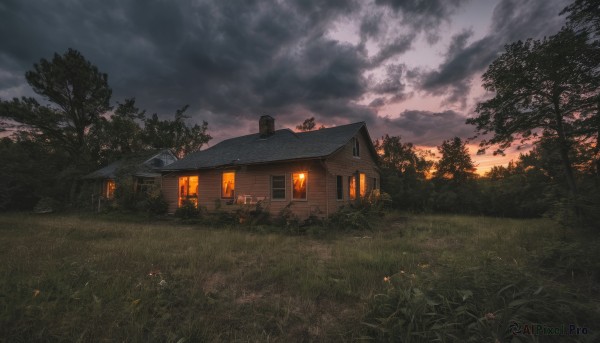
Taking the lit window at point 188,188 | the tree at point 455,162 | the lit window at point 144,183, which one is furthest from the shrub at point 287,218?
the tree at point 455,162

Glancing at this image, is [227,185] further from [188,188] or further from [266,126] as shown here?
[266,126]

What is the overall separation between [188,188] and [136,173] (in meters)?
6.81

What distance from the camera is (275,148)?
597 inches

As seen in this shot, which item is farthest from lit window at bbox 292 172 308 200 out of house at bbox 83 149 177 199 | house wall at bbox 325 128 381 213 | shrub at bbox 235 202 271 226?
house at bbox 83 149 177 199

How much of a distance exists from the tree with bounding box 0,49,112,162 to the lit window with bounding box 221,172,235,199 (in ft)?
67.3

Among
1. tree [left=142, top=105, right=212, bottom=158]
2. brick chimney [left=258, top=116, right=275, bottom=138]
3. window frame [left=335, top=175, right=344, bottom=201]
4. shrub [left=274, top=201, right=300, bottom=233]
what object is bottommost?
shrub [left=274, top=201, right=300, bottom=233]

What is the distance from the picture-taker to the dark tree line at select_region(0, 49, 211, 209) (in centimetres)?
2136

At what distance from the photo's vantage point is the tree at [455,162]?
91.4ft

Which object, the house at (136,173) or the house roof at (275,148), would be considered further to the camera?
the house at (136,173)

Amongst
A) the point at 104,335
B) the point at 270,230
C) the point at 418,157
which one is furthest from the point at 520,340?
the point at 418,157

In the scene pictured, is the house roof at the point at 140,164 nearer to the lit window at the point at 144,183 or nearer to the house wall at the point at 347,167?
the lit window at the point at 144,183

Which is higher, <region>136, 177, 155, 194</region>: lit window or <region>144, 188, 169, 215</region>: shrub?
<region>136, 177, 155, 194</region>: lit window

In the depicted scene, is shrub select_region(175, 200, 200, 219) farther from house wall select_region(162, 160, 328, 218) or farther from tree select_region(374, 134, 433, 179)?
tree select_region(374, 134, 433, 179)

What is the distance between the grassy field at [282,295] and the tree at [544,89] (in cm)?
630
